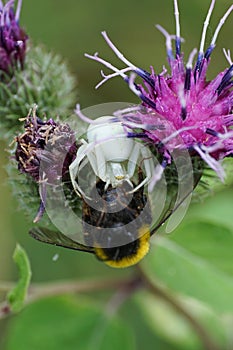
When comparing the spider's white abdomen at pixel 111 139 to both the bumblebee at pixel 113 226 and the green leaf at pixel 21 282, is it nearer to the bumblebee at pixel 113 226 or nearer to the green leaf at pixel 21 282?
the bumblebee at pixel 113 226

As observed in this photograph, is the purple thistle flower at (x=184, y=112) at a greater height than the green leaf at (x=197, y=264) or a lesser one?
greater

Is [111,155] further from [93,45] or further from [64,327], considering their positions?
[93,45]

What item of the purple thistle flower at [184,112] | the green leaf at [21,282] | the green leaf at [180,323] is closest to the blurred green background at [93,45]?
the green leaf at [180,323]

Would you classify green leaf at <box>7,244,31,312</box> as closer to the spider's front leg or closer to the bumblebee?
the bumblebee

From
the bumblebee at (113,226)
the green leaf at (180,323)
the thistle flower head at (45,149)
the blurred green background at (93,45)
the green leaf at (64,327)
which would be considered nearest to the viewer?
the bumblebee at (113,226)

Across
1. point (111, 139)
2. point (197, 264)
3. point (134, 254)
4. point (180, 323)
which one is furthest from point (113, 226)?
point (180, 323)

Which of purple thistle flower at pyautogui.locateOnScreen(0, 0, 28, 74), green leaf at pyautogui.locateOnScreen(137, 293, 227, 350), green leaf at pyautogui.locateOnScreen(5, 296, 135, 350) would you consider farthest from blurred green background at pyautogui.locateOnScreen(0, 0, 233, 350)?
purple thistle flower at pyautogui.locateOnScreen(0, 0, 28, 74)
